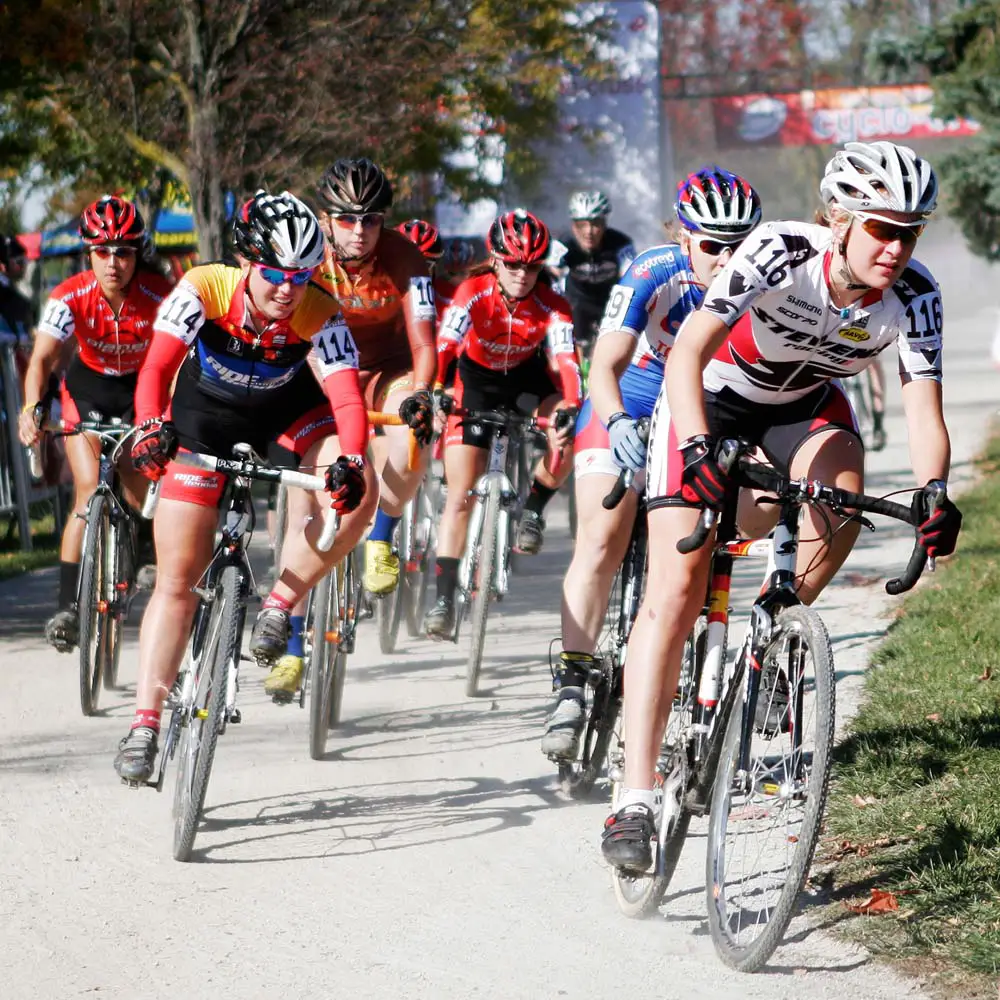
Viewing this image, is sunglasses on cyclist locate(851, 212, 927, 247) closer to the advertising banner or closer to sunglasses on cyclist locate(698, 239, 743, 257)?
sunglasses on cyclist locate(698, 239, 743, 257)

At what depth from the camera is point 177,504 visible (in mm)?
5844

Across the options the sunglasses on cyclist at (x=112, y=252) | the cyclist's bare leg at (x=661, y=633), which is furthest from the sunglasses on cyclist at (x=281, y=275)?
the sunglasses on cyclist at (x=112, y=252)

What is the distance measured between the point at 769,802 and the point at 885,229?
1.55m

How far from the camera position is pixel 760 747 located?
433 centimetres

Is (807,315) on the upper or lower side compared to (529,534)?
upper

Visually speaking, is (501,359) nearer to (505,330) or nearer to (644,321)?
(505,330)

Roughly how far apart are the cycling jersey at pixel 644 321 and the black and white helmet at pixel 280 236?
110 centimetres

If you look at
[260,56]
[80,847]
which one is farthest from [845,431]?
[260,56]

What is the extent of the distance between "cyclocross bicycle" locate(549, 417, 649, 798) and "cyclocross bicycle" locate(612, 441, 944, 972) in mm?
1117

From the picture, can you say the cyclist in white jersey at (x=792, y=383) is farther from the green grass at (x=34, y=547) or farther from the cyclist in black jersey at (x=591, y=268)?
the cyclist in black jersey at (x=591, y=268)

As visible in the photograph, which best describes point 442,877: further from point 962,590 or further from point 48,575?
point 48,575

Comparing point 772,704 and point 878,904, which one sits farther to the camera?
point 878,904

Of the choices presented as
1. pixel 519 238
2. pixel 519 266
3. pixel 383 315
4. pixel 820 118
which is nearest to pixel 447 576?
pixel 383 315

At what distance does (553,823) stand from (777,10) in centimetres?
5137
